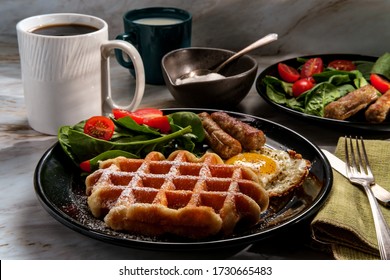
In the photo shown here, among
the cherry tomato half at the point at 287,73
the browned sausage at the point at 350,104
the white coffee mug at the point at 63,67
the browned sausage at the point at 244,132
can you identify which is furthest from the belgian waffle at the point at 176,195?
the cherry tomato half at the point at 287,73

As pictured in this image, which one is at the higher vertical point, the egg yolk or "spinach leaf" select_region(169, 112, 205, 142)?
"spinach leaf" select_region(169, 112, 205, 142)

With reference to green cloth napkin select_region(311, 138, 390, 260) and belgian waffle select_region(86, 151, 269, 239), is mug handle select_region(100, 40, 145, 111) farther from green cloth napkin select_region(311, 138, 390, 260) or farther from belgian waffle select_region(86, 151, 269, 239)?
green cloth napkin select_region(311, 138, 390, 260)

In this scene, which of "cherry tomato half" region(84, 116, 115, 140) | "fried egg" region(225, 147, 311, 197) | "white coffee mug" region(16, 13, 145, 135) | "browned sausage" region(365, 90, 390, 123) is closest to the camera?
"fried egg" region(225, 147, 311, 197)

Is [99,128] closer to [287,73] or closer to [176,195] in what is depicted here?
[176,195]

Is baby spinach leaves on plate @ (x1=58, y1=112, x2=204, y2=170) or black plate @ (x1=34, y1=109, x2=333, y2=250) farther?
baby spinach leaves on plate @ (x1=58, y1=112, x2=204, y2=170)

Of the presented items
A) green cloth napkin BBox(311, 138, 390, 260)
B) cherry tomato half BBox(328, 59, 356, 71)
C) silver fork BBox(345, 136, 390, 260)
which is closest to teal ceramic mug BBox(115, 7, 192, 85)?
cherry tomato half BBox(328, 59, 356, 71)

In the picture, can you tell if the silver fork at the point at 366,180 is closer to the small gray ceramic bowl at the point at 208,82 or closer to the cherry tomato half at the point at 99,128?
the small gray ceramic bowl at the point at 208,82
